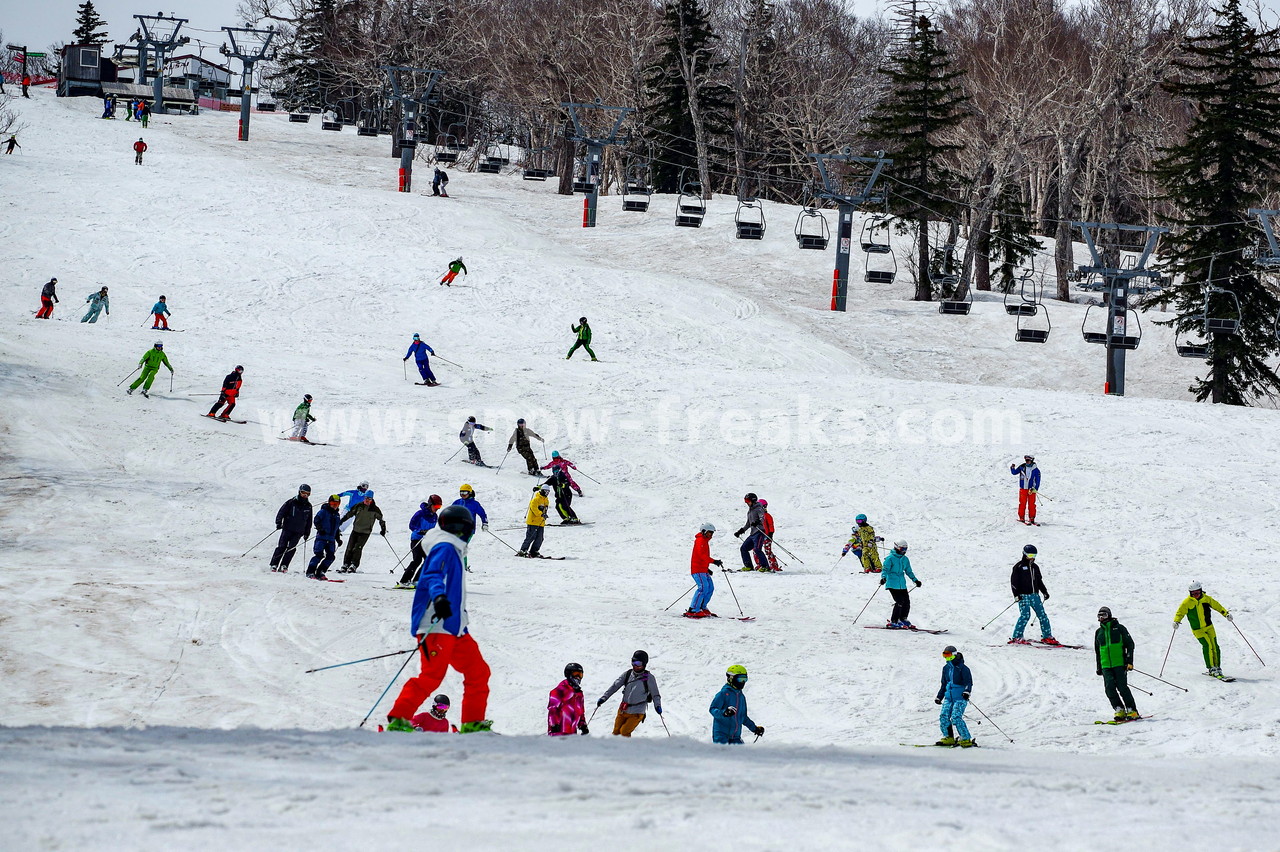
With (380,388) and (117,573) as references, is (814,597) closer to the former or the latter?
(117,573)

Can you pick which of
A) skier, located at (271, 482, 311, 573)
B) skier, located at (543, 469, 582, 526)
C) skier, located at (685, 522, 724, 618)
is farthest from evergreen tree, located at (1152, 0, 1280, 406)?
skier, located at (271, 482, 311, 573)

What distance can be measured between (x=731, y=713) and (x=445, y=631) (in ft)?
9.29

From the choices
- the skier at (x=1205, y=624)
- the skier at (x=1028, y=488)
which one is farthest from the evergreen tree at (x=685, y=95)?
the skier at (x=1205, y=624)

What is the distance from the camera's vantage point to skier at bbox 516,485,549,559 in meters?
16.1

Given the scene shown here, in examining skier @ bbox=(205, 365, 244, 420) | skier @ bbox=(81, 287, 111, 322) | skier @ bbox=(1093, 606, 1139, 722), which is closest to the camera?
skier @ bbox=(1093, 606, 1139, 722)

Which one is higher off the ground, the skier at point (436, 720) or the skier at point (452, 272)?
the skier at point (452, 272)

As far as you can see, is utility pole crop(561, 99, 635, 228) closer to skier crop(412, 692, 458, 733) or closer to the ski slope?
the ski slope

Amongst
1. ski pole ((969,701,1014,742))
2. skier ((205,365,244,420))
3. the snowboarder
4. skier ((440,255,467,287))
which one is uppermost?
skier ((440,255,467,287))

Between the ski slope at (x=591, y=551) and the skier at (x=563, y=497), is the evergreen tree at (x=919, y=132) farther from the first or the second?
the skier at (x=563, y=497)

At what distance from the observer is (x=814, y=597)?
14.8m

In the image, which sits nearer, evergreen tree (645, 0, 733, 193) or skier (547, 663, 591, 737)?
skier (547, 663, 591, 737)

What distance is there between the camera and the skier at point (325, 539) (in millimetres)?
14414

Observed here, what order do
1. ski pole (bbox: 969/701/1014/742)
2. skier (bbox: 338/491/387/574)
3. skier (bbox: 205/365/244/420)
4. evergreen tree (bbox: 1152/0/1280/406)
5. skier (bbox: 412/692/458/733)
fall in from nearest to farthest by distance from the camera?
1. skier (bbox: 412/692/458/733)
2. ski pole (bbox: 969/701/1014/742)
3. skier (bbox: 338/491/387/574)
4. skier (bbox: 205/365/244/420)
5. evergreen tree (bbox: 1152/0/1280/406)

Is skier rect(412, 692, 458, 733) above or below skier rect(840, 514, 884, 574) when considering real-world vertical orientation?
below
